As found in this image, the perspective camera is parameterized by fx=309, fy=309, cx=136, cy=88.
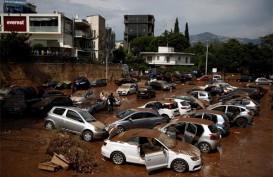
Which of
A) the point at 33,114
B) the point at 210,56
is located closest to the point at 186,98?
the point at 33,114

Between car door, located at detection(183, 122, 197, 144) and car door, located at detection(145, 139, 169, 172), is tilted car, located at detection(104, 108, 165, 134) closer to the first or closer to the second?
car door, located at detection(183, 122, 197, 144)

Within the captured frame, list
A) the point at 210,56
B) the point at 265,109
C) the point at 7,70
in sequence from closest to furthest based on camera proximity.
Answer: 1. the point at 265,109
2. the point at 7,70
3. the point at 210,56

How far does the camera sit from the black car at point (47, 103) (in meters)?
20.6

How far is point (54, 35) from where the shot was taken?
176ft

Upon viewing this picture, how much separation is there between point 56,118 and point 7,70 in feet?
70.0

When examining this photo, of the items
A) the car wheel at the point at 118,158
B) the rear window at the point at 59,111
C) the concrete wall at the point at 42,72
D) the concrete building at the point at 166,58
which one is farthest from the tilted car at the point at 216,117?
the concrete building at the point at 166,58

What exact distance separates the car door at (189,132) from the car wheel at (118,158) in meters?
3.11

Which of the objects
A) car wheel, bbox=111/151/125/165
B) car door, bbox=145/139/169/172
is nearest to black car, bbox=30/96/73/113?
car wheel, bbox=111/151/125/165

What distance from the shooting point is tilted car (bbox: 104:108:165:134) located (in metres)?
15.8

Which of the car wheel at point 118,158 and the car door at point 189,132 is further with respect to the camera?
the car door at point 189,132

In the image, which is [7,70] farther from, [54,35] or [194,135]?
[194,135]

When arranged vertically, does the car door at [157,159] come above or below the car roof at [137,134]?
below

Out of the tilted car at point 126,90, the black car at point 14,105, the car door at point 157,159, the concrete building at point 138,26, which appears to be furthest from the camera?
the concrete building at point 138,26

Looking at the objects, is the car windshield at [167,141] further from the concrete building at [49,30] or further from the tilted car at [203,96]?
the concrete building at [49,30]
